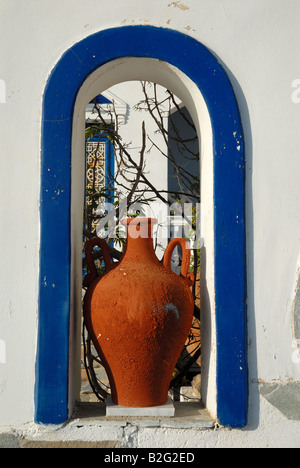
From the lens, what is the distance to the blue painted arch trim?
2.10m

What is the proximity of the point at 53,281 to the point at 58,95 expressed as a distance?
81cm

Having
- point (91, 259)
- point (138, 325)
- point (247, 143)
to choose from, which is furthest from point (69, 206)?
point (247, 143)

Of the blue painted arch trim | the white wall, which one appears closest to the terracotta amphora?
the blue painted arch trim

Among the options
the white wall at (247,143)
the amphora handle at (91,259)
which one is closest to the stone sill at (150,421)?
the white wall at (247,143)

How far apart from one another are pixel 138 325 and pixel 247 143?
0.93 m

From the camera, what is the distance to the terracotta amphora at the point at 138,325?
209 centimetres

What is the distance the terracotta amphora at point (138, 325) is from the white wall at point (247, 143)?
0.93ft

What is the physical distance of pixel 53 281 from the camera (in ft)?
6.96

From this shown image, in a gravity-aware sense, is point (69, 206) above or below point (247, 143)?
below

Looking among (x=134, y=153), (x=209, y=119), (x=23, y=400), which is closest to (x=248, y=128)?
(x=209, y=119)

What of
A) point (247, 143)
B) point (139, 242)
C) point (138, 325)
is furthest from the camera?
point (139, 242)

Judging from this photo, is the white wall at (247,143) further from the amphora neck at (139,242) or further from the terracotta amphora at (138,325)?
the amphora neck at (139,242)

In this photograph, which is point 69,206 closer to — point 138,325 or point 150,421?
point 138,325

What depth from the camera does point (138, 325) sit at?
2.07 meters
